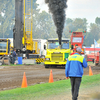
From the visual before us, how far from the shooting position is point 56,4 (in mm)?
25609

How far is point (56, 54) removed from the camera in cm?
2633

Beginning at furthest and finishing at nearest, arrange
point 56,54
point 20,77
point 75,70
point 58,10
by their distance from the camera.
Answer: point 58,10
point 56,54
point 20,77
point 75,70

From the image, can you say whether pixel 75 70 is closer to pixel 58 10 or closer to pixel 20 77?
pixel 20 77

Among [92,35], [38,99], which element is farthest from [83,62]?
[92,35]

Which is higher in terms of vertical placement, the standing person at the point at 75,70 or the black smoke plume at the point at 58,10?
the black smoke plume at the point at 58,10

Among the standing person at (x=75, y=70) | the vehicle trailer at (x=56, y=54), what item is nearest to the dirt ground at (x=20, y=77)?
the vehicle trailer at (x=56, y=54)

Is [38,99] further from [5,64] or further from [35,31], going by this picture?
[35,31]

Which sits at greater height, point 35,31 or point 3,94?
point 35,31

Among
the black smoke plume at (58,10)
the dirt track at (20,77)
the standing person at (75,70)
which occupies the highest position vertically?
the black smoke plume at (58,10)

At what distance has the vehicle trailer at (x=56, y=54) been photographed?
1025 inches

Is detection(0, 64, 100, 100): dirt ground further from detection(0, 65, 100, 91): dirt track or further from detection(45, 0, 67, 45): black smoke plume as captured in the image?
detection(45, 0, 67, 45): black smoke plume

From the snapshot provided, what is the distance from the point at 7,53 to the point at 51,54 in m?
9.56

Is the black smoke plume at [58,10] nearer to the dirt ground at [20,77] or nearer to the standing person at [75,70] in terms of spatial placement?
the dirt ground at [20,77]

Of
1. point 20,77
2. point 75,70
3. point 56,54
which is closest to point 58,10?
point 56,54
